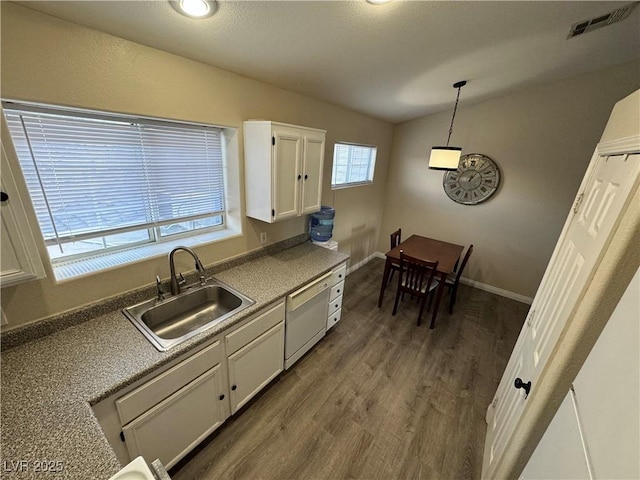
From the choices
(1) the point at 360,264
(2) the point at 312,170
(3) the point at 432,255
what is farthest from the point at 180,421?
(1) the point at 360,264

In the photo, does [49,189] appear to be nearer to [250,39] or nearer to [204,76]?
[204,76]

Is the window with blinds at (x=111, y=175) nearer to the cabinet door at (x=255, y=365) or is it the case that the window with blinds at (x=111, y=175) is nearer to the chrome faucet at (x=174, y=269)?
the chrome faucet at (x=174, y=269)

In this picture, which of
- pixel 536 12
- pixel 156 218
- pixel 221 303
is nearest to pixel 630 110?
pixel 536 12

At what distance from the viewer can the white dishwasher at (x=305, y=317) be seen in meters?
1.94

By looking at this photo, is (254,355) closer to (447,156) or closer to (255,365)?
(255,365)

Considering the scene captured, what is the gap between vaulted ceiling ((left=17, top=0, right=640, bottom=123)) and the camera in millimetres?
1155

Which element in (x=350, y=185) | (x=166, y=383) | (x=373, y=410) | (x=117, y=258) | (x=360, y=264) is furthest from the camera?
(x=360, y=264)

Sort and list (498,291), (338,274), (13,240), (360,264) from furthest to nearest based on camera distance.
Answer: (360,264) → (498,291) → (338,274) → (13,240)

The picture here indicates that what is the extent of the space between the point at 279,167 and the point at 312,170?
0.40 m

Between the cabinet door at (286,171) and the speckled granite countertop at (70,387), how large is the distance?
0.80 meters

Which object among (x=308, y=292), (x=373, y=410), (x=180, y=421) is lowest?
(x=373, y=410)

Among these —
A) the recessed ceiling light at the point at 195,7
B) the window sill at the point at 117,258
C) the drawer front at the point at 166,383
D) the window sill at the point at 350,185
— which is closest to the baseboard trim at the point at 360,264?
the window sill at the point at 350,185

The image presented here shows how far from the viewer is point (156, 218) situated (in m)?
1.74

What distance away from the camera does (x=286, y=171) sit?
1975 millimetres
